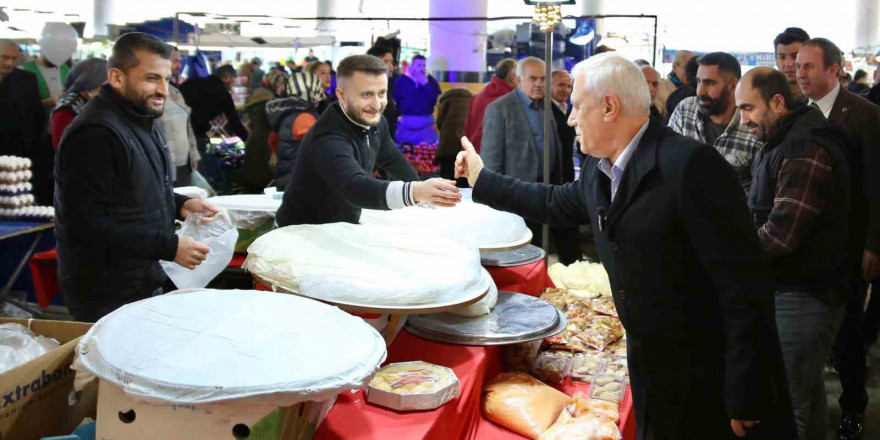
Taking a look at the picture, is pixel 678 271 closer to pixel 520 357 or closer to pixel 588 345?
pixel 520 357

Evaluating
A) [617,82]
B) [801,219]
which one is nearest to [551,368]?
[801,219]

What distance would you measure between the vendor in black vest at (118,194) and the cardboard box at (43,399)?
1.87 ft

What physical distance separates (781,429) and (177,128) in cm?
486

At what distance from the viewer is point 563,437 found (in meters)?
2.25

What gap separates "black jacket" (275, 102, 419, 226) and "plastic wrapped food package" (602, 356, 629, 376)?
1.01m

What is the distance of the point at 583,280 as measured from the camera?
401cm

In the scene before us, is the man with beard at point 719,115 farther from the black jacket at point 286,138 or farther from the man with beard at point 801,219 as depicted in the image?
the black jacket at point 286,138

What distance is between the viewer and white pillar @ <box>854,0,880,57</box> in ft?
53.4

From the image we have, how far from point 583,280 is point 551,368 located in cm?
127

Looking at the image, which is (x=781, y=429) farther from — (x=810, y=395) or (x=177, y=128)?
(x=177, y=128)

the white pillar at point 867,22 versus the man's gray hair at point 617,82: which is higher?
the white pillar at point 867,22

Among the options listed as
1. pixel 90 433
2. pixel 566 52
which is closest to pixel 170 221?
pixel 90 433

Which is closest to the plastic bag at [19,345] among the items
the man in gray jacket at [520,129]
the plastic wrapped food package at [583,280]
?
the plastic wrapped food package at [583,280]

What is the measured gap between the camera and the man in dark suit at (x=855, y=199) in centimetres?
A: 339
